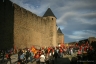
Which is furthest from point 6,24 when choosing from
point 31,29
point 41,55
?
point 41,55

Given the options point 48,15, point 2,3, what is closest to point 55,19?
point 48,15

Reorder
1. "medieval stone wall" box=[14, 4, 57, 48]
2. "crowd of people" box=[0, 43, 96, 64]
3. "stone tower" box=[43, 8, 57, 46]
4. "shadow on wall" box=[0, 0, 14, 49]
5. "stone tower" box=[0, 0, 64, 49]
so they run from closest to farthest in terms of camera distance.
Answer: "crowd of people" box=[0, 43, 96, 64] → "shadow on wall" box=[0, 0, 14, 49] → "stone tower" box=[0, 0, 64, 49] → "medieval stone wall" box=[14, 4, 57, 48] → "stone tower" box=[43, 8, 57, 46]

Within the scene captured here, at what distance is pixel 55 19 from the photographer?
32.6 m

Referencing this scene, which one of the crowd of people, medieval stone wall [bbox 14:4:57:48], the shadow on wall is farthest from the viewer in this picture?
medieval stone wall [bbox 14:4:57:48]

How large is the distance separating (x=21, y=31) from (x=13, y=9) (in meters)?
3.38

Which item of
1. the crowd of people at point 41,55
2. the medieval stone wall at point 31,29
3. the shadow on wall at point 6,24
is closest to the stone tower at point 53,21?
the medieval stone wall at point 31,29

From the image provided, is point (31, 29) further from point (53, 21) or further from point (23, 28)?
point (53, 21)

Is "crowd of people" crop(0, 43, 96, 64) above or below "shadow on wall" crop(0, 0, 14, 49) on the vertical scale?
below

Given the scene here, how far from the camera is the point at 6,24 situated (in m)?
17.5

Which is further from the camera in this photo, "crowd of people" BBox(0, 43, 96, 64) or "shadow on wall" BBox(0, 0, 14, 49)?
"shadow on wall" BBox(0, 0, 14, 49)

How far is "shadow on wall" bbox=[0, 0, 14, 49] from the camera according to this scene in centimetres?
1673

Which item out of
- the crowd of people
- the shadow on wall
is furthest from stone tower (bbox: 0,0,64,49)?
the crowd of people

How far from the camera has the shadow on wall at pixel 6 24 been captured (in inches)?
659

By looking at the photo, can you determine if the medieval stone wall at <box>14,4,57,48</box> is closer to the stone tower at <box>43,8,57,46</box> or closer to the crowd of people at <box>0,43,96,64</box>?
the stone tower at <box>43,8,57,46</box>
